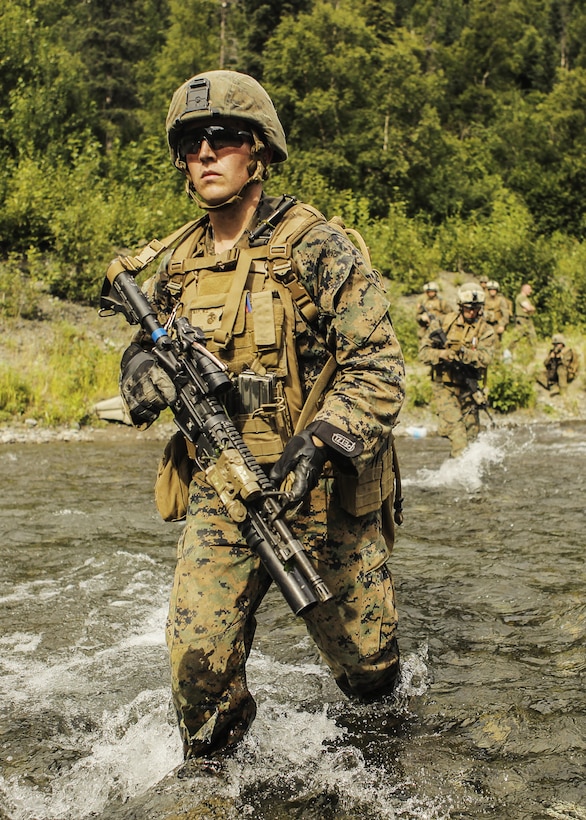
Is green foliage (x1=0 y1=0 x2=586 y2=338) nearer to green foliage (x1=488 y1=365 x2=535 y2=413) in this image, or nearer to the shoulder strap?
green foliage (x1=488 y1=365 x2=535 y2=413)

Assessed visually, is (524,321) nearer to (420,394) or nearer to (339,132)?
(420,394)

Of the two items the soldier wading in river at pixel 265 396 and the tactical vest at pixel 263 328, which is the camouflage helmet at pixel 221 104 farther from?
the tactical vest at pixel 263 328

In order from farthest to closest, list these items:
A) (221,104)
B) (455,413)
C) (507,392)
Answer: (507,392) → (455,413) → (221,104)

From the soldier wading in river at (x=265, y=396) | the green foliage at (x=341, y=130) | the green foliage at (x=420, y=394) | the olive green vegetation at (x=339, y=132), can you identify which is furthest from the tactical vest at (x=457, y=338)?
the soldier wading in river at (x=265, y=396)

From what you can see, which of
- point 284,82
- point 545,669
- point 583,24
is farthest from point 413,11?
point 545,669

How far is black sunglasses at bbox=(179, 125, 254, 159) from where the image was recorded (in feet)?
11.6

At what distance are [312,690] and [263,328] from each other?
1986mm

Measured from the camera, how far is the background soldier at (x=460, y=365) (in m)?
11.0

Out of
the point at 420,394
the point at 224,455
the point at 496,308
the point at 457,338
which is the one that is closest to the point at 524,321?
the point at 496,308

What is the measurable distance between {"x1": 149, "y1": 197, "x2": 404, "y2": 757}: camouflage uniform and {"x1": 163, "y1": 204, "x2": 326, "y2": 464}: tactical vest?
0.05m

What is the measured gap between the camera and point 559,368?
16891 mm

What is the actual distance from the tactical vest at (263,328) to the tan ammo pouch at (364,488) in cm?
29

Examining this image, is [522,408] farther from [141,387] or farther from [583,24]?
[583,24]

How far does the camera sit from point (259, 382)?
11.1 feet
